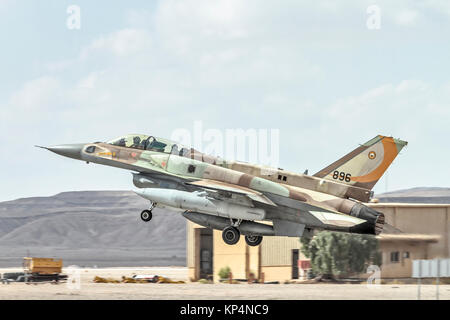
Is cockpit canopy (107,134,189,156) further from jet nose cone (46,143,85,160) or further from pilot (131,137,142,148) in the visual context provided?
jet nose cone (46,143,85,160)

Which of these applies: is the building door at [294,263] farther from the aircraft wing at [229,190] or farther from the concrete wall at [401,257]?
the aircraft wing at [229,190]

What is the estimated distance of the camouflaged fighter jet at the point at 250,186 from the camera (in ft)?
121

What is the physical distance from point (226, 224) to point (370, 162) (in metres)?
7.24

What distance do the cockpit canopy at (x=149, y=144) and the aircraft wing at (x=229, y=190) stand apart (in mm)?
2095

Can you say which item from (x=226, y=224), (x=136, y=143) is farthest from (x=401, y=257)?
(x=136, y=143)

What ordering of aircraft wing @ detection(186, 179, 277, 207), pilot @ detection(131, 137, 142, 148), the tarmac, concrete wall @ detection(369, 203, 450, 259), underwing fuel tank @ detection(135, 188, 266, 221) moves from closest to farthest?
underwing fuel tank @ detection(135, 188, 266, 221) → aircraft wing @ detection(186, 179, 277, 207) → the tarmac → pilot @ detection(131, 137, 142, 148) → concrete wall @ detection(369, 203, 450, 259)

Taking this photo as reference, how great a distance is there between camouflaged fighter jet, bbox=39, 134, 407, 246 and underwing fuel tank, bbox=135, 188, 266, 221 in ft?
0.14

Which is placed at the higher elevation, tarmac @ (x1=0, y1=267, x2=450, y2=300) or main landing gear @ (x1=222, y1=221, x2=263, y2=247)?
main landing gear @ (x1=222, y1=221, x2=263, y2=247)

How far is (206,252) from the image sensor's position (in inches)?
2771

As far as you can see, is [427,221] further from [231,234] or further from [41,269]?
[41,269]

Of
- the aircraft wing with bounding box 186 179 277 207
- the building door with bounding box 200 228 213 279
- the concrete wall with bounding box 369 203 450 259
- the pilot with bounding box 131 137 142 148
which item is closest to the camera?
the aircraft wing with bounding box 186 179 277 207

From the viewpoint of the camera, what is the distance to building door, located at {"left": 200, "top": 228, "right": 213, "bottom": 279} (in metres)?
69.4

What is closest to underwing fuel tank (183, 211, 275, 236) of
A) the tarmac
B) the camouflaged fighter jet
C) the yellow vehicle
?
the camouflaged fighter jet

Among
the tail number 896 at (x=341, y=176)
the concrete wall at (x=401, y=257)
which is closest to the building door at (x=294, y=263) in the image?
the concrete wall at (x=401, y=257)
